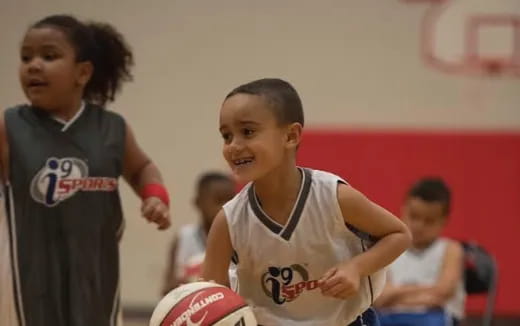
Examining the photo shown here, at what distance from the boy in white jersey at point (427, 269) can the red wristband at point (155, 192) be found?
1.36m

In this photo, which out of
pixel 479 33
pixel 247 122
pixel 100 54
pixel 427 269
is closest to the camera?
pixel 247 122

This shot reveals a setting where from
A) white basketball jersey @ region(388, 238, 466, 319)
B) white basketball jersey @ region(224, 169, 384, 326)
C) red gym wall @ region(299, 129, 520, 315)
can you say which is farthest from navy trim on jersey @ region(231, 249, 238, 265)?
red gym wall @ region(299, 129, 520, 315)

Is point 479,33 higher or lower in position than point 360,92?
higher

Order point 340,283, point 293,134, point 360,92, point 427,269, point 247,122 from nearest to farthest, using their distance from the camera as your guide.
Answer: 1. point 340,283
2. point 247,122
3. point 293,134
4. point 427,269
5. point 360,92

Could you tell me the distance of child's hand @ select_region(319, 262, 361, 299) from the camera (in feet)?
8.64

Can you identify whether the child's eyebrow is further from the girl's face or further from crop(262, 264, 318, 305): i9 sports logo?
the girl's face

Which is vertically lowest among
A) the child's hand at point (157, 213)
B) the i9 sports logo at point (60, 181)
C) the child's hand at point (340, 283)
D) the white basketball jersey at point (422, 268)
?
the white basketball jersey at point (422, 268)

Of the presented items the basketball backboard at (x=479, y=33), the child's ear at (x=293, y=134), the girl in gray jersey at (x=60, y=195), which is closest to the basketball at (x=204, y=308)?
the child's ear at (x=293, y=134)

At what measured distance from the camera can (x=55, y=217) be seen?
3.19 metres

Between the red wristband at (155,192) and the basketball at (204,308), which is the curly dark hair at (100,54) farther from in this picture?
the basketball at (204,308)

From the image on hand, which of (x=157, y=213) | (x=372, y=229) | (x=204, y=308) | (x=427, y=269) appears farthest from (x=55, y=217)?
(x=427, y=269)

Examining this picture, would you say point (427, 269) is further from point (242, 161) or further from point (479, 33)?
point (479, 33)

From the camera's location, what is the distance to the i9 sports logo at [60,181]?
317 cm

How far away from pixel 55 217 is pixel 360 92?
375cm
